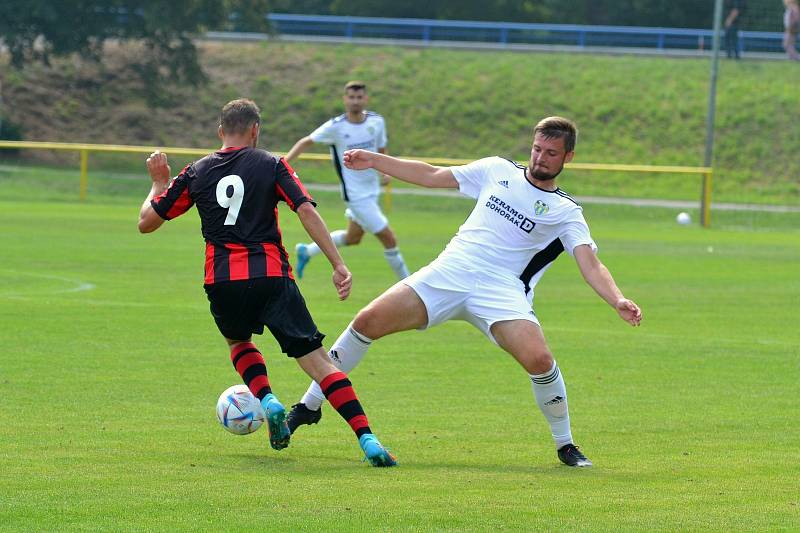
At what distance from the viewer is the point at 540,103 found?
43.1 m

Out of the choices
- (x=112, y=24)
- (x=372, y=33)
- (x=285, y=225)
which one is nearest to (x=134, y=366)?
(x=285, y=225)

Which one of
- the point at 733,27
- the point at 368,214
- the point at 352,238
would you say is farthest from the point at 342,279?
the point at 733,27

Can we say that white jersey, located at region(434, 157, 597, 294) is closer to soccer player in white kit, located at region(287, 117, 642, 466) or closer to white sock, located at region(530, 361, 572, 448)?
soccer player in white kit, located at region(287, 117, 642, 466)

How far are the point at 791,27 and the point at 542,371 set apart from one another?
3573 cm

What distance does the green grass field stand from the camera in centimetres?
582

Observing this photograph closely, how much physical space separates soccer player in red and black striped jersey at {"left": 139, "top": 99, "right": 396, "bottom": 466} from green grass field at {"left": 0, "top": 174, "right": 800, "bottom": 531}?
414 mm

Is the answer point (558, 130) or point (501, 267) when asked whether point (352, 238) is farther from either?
point (558, 130)

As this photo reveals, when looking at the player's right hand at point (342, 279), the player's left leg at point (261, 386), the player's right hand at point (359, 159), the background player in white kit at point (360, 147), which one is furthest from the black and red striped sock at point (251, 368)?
the background player in white kit at point (360, 147)

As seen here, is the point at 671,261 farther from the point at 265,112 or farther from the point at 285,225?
the point at 265,112

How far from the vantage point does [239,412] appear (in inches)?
284

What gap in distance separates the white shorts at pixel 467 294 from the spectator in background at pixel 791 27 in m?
31.7

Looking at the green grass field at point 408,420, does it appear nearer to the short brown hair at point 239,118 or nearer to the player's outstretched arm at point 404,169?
the player's outstretched arm at point 404,169

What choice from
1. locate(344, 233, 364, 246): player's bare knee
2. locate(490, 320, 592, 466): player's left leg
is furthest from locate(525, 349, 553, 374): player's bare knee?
locate(344, 233, 364, 246): player's bare knee

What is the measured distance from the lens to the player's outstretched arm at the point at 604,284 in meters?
6.96
